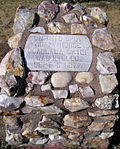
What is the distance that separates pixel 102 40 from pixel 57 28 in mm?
577

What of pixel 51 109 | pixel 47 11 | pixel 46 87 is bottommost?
pixel 51 109

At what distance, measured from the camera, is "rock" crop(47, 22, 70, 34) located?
3.88 m

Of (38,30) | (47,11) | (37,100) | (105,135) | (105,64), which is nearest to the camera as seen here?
(37,100)

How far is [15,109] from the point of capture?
375 centimetres

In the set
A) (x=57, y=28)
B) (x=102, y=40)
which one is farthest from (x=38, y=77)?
(x=102, y=40)

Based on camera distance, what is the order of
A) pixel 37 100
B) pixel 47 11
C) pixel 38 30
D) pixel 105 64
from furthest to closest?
pixel 47 11 < pixel 38 30 < pixel 105 64 < pixel 37 100

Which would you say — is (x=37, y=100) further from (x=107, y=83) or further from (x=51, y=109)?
(x=107, y=83)

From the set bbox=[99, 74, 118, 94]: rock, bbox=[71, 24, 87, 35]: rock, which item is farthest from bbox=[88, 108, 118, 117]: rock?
bbox=[71, 24, 87, 35]: rock

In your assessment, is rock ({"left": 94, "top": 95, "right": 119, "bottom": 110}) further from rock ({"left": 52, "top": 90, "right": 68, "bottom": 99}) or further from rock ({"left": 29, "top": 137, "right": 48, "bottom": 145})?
rock ({"left": 29, "top": 137, "right": 48, "bottom": 145})

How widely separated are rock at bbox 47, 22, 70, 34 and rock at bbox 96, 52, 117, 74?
0.54 meters

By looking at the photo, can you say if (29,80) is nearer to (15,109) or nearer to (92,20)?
(15,109)

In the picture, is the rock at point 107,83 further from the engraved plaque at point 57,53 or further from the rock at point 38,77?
the rock at point 38,77

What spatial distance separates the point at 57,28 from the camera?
3.88m

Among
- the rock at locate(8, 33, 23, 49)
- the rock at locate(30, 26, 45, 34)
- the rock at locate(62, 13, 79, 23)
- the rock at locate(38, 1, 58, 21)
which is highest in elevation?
the rock at locate(38, 1, 58, 21)
